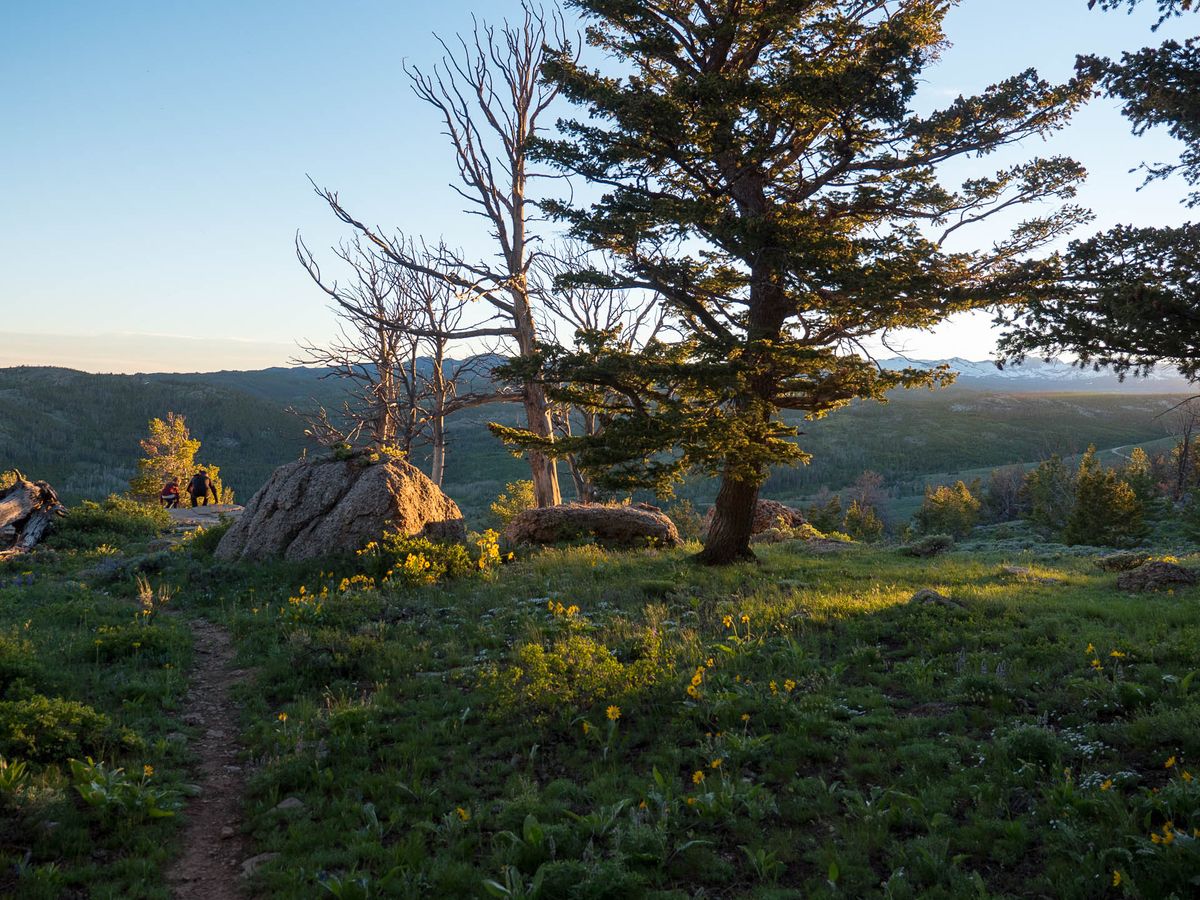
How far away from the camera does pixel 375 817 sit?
5.57m

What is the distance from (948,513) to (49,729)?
215ft

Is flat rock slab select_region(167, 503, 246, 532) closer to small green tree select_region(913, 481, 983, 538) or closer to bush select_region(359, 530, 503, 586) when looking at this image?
bush select_region(359, 530, 503, 586)

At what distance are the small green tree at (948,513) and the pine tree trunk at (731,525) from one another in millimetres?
50775

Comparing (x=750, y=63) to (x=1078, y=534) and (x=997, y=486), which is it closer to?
(x=1078, y=534)

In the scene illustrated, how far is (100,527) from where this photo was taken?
1956cm

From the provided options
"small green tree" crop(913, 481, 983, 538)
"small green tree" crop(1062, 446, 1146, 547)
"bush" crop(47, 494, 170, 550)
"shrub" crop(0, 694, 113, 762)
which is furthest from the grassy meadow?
"small green tree" crop(913, 481, 983, 538)

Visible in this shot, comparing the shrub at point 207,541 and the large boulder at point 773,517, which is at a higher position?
the shrub at point 207,541

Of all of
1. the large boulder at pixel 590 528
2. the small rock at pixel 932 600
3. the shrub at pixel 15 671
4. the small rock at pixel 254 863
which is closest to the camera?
the small rock at pixel 254 863

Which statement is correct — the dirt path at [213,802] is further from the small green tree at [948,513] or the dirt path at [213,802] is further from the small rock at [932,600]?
the small green tree at [948,513]

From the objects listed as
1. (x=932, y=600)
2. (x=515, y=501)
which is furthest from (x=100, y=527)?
(x=515, y=501)

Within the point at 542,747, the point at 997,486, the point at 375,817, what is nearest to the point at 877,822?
the point at 542,747

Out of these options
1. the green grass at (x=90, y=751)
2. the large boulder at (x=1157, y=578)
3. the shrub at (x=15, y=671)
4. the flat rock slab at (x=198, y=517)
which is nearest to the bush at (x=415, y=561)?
the green grass at (x=90, y=751)

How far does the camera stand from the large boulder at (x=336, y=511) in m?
14.7

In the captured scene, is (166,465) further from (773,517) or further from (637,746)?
(637,746)
